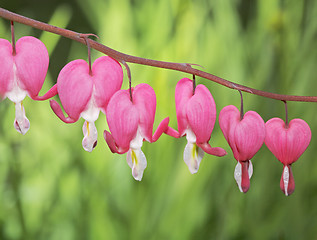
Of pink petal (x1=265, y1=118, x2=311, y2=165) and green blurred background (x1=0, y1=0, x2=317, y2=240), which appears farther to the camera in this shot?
green blurred background (x1=0, y1=0, x2=317, y2=240)

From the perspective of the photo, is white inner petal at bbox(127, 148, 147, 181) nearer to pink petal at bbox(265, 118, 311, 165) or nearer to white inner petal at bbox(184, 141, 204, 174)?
white inner petal at bbox(184, 141, 204, 174)

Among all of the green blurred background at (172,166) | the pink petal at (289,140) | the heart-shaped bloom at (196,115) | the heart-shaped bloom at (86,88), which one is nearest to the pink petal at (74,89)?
the heart-shaped bloom at (86,88)

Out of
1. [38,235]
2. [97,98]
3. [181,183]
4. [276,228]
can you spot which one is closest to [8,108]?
[38,235]

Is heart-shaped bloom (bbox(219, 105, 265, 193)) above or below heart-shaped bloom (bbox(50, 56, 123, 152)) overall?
below

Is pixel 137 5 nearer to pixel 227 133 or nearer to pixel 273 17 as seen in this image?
pixel 273 17

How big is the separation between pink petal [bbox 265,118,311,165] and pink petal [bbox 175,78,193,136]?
4.7 inches

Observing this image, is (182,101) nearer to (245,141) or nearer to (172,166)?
(245,141)

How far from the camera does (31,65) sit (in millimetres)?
609

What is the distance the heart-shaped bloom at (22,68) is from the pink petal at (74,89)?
26mm

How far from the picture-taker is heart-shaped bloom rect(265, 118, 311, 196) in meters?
0.67

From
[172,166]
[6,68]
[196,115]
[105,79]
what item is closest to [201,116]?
[196,115]

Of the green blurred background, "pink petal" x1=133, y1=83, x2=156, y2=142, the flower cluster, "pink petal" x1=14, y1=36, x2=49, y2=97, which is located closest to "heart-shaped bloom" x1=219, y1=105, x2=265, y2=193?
the flower cluster

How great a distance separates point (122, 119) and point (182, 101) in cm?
9

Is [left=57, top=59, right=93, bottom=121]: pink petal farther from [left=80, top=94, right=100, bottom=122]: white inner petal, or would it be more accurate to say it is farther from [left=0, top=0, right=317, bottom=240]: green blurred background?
[left=0, top=0, right=317, bottom=240]: green blurred background
